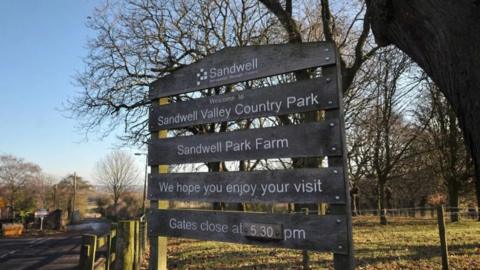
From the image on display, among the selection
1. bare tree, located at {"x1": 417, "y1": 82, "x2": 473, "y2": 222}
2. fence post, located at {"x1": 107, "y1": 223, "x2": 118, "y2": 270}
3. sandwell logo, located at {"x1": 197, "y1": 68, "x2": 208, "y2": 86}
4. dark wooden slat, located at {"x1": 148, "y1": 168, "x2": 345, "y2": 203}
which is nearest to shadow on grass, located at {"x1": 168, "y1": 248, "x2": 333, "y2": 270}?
A: fence post, located at {"x1": 107, "y1": 223, "x2": 118, "y2": 270}

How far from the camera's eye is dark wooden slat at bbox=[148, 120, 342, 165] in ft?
10.3

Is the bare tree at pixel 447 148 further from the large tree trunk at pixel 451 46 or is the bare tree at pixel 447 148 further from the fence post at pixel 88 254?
the fence post at pixel 88 254

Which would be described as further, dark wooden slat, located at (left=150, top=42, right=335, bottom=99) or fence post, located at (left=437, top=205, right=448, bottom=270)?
fence post, located at (left=437, top=205, right=448, bottom=270)

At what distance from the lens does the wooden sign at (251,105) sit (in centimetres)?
322

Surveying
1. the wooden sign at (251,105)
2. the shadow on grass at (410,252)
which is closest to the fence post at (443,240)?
the shadow on grass at (410,252)

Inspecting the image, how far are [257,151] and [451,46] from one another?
175 centimetres

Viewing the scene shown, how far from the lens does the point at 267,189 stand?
333 centimetres

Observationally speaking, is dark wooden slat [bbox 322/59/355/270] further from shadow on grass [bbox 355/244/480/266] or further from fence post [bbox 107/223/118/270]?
shadow on grass [bbox 355/244/480/266]

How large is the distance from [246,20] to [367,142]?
1091cm

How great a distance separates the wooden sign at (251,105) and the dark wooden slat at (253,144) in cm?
16

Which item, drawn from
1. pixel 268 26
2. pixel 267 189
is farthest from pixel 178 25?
pixel 267 189

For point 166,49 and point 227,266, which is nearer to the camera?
point 227,266

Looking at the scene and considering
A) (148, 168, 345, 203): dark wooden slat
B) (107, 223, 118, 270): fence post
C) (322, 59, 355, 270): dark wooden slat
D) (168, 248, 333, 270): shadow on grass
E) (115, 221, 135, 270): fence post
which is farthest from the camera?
(168, 248, 333, 270): shadow on grass

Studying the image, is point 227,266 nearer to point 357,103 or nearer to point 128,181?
point 357,103
